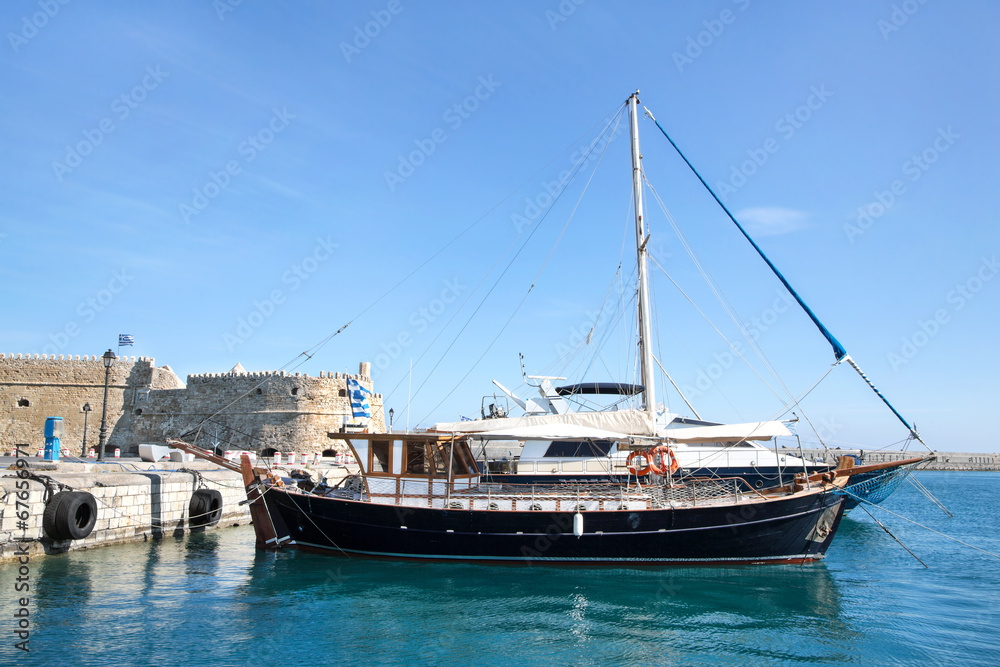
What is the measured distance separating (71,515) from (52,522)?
0.30m

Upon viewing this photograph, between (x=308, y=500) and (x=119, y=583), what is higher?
(x=308, y=500)

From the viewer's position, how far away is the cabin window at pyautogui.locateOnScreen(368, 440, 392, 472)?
13.1 meters

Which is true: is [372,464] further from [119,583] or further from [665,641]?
[665,641]

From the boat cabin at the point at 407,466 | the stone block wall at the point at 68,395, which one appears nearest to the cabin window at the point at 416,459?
the boat cabin at the point at 407,466

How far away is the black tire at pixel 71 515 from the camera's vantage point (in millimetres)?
11602

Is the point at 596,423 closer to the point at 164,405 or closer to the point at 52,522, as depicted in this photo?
the point at 52,522

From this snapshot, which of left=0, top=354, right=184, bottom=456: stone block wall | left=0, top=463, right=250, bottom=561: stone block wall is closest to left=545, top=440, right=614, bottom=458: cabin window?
left=0, top=463, right=250, bottom=561: stone block wall

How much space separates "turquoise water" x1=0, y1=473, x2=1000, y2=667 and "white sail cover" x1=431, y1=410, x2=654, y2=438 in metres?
2.76

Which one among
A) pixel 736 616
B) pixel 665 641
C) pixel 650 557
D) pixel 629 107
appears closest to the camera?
pixel 665 641

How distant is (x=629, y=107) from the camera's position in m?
16.2

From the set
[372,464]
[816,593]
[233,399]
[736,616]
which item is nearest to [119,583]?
[372,464]

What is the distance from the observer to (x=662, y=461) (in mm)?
13664

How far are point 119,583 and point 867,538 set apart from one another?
18.2 m

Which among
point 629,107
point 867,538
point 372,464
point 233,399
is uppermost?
point 629,107
